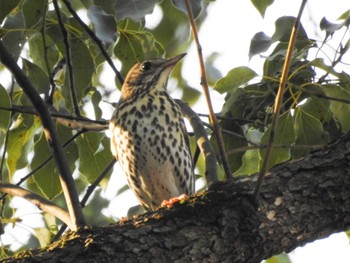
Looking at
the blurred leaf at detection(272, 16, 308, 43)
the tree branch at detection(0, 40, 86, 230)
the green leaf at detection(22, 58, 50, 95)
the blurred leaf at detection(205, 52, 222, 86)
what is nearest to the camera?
the tree branch at detection(0, 40, 86, 230)

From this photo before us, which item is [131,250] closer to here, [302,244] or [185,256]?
[185,256]

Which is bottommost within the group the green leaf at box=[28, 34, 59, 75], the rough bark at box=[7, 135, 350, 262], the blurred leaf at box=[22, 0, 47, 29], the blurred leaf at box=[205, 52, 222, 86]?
the rough bark at box=[7, 135, 350, 262]

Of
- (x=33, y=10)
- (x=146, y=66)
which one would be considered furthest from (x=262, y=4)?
(x=146, y=66)

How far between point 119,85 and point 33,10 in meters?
0.88

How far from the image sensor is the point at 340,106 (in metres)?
3.89

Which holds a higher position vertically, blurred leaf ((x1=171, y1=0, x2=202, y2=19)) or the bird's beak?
the bird's beak

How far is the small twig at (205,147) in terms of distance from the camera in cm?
367

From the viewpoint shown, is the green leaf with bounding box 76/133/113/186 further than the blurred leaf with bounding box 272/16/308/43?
Yes

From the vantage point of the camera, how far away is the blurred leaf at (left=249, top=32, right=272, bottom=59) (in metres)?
3.96

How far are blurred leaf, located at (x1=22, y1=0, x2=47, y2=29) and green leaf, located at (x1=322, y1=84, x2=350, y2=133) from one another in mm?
1296

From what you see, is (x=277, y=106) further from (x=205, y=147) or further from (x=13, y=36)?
(x=13, y=36)

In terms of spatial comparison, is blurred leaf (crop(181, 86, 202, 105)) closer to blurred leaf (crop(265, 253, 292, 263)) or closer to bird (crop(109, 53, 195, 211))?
bird (crop(109, 53, 195, 211))

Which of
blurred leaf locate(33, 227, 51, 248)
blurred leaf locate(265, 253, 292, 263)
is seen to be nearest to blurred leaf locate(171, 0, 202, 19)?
blurred leaf locate(265, 253, 292, 263)

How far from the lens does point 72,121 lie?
4422mm
